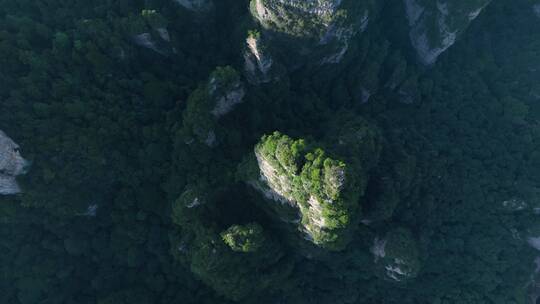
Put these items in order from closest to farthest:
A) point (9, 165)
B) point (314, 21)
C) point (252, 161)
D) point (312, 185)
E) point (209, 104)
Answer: point (312, 185) < point (9, 165) < point (252, 161) < point (209, 104) < point (314, 21)

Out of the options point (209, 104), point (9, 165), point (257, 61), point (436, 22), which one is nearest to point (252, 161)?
point (209, 104)

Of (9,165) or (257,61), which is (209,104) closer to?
(257,61)

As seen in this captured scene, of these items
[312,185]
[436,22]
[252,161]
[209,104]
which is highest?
[436,22]

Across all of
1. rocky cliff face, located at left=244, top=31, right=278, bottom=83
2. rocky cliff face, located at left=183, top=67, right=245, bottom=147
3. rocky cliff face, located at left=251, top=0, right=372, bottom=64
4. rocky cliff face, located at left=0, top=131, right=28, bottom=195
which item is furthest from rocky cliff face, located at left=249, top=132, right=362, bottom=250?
rocky cliff face, located at left=0, top=131, right=28, bottom=195

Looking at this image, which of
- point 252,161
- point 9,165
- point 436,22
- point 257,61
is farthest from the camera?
point 436,22

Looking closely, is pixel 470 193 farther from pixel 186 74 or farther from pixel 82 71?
pixel 82 71

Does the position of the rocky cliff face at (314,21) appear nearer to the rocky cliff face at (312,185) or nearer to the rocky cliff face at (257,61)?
the rocky cliff face at (257,61)
